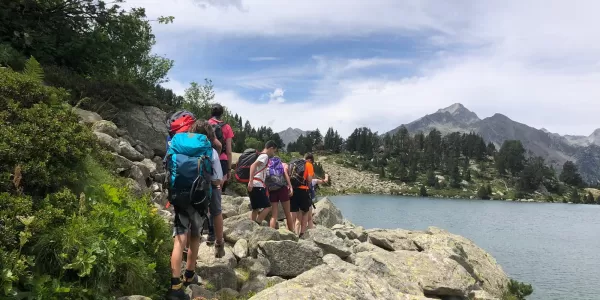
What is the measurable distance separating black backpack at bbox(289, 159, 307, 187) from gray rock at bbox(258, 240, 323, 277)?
151 inches

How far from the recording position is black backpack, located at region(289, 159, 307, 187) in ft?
41.6

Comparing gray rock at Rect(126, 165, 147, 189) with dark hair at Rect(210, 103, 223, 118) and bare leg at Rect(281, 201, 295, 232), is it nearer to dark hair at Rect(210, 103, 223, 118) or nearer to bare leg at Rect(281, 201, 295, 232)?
dark hair at Rect(210, 103, 223, 118)

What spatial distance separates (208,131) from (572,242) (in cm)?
4078

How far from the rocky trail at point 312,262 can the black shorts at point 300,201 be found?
3.67ft

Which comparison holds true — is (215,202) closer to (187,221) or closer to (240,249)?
(187,221)

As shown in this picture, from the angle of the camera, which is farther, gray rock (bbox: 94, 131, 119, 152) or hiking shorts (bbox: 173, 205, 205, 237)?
gray rock (bbox: 94, 131, 119, 152)

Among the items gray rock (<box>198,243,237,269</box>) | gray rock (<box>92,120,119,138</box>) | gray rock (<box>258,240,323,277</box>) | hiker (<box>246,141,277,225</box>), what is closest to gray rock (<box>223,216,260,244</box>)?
gray rock (<box>258,240,323,277</box>)

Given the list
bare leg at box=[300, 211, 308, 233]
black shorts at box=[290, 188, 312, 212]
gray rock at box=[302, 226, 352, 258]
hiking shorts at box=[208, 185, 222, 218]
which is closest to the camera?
hiking shorts at box=[208, 185, 222, 218]

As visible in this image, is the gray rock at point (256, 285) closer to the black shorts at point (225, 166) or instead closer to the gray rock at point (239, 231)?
the gray rock at point (239, 231)

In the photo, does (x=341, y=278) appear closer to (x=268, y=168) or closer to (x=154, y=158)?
(x=268, y=168)

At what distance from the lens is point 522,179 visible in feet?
630

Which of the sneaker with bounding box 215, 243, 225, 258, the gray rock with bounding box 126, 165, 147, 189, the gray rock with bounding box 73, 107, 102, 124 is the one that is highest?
the gray rock with bounding box 73, 107, 102, 124

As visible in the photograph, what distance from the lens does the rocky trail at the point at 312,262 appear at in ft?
20.4

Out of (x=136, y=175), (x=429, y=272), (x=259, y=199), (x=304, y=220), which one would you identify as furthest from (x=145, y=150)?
(x=429, y=272)
